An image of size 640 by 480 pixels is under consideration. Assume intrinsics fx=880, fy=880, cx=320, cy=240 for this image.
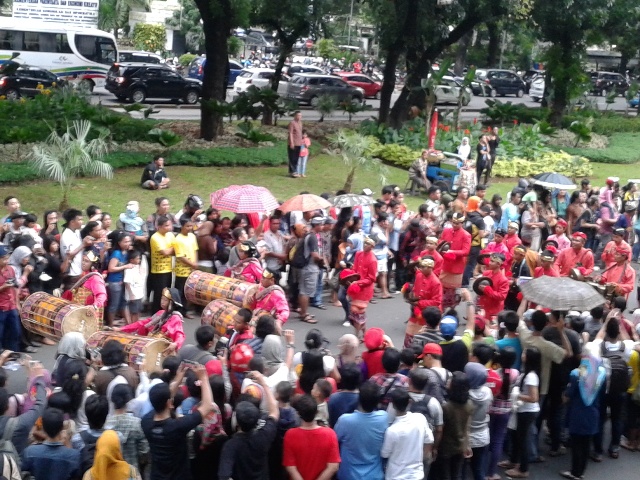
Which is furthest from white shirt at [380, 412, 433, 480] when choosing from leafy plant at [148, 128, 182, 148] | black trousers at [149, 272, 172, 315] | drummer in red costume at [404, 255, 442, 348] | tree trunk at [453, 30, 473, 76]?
tree trunk at [453, 30, 473, 76]

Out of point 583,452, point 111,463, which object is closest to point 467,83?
point 583,452

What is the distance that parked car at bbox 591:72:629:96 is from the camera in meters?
51.3

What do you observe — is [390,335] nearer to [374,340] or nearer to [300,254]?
[300,254]

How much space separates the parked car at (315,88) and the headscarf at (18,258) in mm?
24522

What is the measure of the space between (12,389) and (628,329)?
20.5 ft

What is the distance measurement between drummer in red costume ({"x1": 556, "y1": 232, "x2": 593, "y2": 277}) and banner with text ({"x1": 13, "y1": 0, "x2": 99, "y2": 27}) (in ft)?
83.3

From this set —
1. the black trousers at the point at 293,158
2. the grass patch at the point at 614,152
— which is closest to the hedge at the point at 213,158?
the black trousers at the point at 293,158

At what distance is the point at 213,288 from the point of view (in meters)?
10.6

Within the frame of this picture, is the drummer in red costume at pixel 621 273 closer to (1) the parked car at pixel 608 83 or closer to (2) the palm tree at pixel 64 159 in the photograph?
(2) the palm tree at pixel 64 159

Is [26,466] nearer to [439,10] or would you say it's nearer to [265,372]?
[265,372]

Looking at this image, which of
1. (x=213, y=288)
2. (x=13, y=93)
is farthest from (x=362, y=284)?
(x=13, y=93)

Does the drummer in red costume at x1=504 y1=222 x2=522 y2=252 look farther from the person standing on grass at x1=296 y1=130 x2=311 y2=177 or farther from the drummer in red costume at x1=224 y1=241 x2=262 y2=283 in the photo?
the person standing on grass at x1=296 y1=130 x2=311 y2=177

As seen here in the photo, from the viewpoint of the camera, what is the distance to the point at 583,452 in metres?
7.99

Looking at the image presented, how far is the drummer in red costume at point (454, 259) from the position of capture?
11406 millimetres
